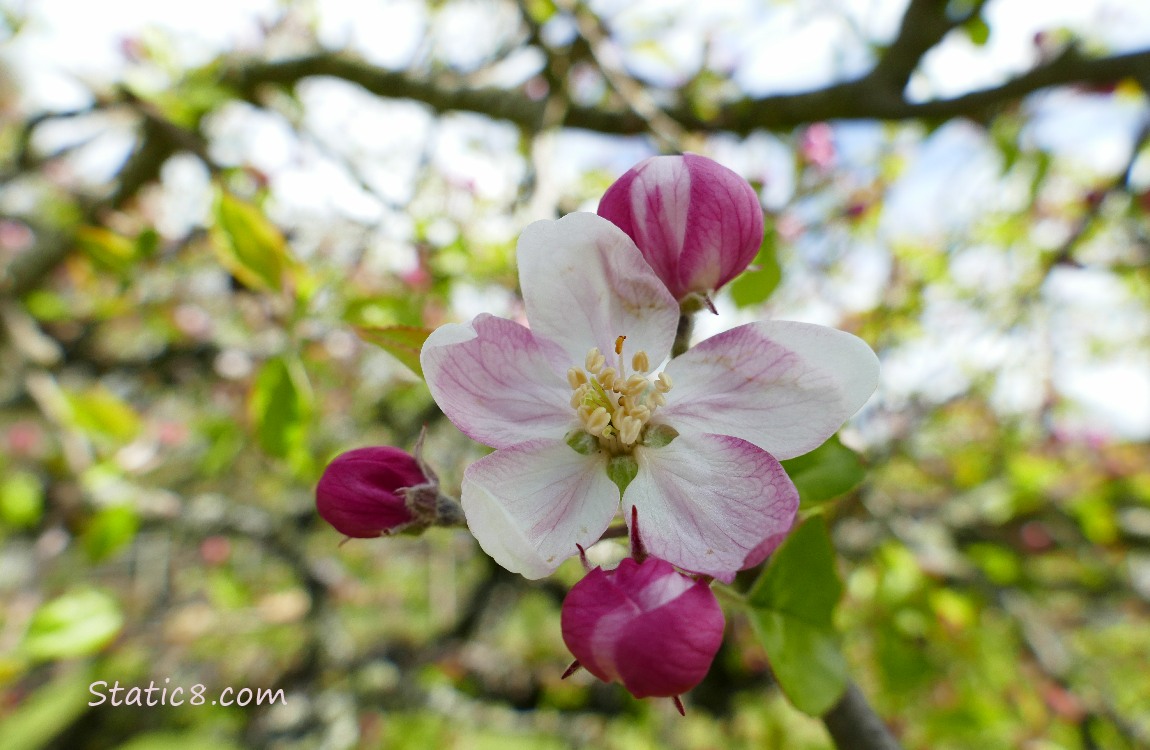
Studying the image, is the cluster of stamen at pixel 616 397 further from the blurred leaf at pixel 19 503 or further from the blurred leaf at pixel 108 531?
the blurred leaf at pixel 19 503

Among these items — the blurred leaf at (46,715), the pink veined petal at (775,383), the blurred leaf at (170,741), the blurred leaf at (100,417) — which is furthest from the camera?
the blurred leaf at (46,715)

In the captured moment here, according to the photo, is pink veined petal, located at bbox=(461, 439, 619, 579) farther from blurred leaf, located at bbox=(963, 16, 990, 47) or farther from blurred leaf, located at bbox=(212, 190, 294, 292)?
blurred leaf, located at bbox=(963, 16, 990, 47)

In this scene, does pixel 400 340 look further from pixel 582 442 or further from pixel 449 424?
pixel 449 424

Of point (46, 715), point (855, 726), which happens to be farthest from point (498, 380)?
point (46, 715)

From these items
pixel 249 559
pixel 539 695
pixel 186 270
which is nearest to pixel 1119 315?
pixel 539 695

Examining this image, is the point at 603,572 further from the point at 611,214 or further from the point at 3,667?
the point at 3,667

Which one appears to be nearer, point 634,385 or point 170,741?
point 634,385

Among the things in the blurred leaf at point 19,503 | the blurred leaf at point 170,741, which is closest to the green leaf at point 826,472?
the blurred leaf at point 19,503
